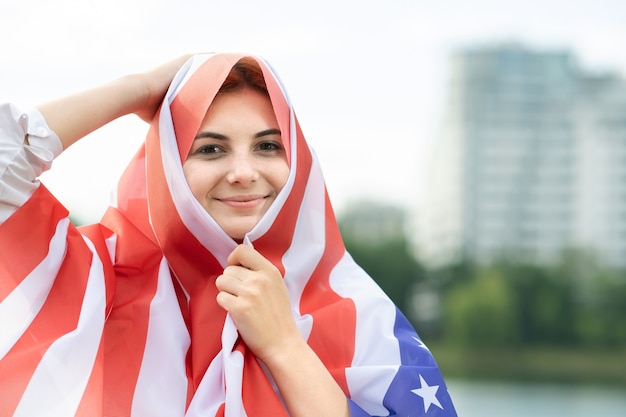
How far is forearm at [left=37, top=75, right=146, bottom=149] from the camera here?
188 cm

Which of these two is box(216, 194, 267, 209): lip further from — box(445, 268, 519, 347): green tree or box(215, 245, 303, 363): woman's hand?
box(445, 268, 519, 347): green tree

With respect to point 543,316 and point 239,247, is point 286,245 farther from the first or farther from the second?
point 543,316

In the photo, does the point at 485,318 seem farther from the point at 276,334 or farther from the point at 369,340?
the point at 276,334

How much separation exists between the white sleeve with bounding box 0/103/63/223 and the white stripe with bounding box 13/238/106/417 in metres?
0.23

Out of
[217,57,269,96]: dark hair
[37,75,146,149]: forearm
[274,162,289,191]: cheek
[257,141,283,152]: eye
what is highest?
[217,57,269,96]: dark hair

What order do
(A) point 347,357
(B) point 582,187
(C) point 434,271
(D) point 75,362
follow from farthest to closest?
(B) point 582,187
(C) point 434,271
(A) point 347,357
(D) point 75,362

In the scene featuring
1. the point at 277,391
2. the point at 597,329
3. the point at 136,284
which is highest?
the point at 136,284

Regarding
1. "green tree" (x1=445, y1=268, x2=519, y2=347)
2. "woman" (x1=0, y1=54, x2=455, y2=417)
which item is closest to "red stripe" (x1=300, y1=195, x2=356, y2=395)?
"woman" (x1=0, y1=54, x2=455, y2=417)

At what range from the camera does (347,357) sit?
6.32 ft

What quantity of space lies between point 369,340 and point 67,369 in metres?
0.60

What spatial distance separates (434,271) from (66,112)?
42.8 m

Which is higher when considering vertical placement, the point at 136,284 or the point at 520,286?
the point at 136,284

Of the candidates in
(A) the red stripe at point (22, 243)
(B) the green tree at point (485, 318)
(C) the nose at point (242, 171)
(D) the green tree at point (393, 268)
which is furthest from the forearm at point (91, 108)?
(D) the green tree at point (393, 268)

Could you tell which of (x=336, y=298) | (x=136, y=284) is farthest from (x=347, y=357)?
(x=136, y=284)
